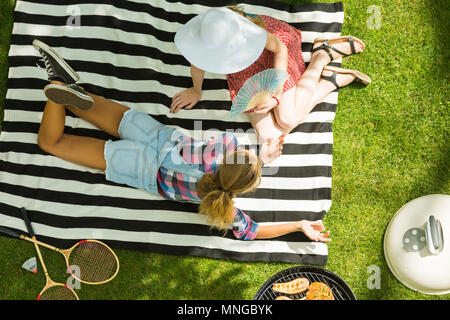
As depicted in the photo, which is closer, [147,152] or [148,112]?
[147,152]

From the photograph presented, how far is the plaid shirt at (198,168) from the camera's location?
3.04 m

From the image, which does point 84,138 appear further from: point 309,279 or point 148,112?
point 309,279

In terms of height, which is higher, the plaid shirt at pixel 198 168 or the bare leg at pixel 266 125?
the bare leg at pixel 266 125

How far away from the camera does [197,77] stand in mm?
3465

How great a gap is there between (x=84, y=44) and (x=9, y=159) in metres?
1.31

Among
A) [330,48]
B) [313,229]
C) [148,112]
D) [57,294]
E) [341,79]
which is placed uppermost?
[330,48]

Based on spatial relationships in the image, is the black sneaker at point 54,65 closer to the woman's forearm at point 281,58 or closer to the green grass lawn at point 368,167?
the green grass lawn at point 368,167

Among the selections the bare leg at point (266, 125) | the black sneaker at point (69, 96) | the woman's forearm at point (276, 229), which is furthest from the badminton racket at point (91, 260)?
the bare leg at point (266, 125)

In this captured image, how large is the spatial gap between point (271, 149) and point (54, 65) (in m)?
1.99

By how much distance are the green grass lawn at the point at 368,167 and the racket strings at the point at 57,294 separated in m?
0.15

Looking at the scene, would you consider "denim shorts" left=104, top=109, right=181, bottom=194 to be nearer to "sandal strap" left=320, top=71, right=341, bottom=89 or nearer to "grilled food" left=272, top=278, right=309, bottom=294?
"grilled food" left=272, top=278, right=309, bottom=294

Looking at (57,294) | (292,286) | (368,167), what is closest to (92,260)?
(57,294)

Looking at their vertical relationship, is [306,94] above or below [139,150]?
above

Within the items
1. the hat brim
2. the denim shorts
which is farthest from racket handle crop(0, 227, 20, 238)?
the hat brim
